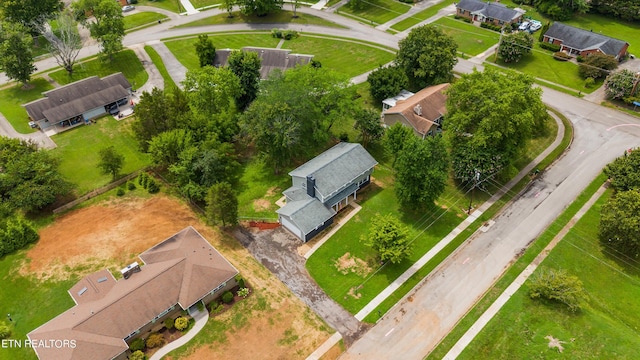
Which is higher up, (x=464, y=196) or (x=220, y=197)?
(x=220, y=197)

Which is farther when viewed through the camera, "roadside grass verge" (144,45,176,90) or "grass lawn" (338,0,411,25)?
"grass lawn" (338,0,411,25)

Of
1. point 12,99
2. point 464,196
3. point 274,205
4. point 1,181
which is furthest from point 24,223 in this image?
point 464,196

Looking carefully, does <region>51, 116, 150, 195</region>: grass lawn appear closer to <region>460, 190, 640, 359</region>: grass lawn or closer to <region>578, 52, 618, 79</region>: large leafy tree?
<region>460, 190, 640, 359</region>: grass lawn

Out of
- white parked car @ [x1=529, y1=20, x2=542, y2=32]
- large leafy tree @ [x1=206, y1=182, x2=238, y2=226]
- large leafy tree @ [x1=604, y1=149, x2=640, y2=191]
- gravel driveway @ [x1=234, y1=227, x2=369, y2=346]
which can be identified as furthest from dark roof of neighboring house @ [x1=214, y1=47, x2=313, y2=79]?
large leafy tree @ [x1=604, y1=149, x2=640, y2=191]

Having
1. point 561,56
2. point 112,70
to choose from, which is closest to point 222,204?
point 112,70

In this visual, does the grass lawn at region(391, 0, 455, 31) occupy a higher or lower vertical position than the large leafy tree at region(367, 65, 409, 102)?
higher

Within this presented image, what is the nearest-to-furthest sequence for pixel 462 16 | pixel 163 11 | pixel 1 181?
pixel 1 181
pixel 462 16
pixel 163 11

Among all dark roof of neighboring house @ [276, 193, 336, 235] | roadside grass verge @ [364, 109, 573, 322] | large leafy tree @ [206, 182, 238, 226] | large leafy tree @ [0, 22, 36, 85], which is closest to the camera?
roadside grass verge @ [364, 109, 573, 322]

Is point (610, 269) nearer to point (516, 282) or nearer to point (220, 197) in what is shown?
point (516, 282)
